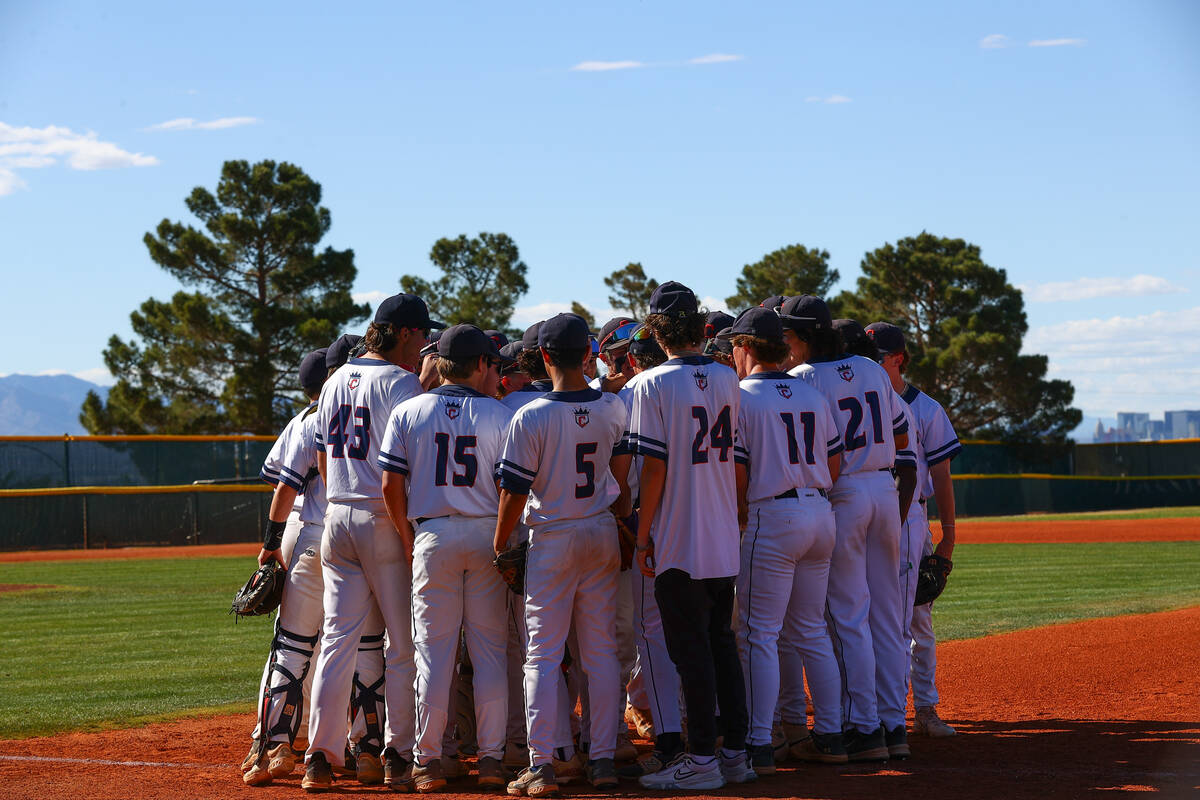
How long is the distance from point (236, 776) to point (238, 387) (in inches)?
1433

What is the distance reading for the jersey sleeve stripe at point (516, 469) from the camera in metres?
5.11

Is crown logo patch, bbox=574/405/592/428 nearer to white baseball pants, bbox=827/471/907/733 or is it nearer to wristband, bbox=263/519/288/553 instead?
white baseball pants, bbox=827/471/907/733

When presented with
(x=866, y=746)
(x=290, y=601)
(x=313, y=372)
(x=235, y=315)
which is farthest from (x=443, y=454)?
(x=235, y=315)

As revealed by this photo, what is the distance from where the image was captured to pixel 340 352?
20.6ft

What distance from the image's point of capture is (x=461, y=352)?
17.7 feet

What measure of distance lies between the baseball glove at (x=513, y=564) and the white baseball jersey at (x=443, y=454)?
0.66 ft

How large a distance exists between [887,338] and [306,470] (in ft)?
10.8

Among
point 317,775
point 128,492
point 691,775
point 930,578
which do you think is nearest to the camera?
point 691,775

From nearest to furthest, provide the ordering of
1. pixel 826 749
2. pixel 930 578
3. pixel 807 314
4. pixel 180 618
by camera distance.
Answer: pixel 826 749 < pixel 807 314 < pixel 930 578 < pixel 180 618

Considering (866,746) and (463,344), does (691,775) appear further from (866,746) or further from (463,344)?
(463,344)

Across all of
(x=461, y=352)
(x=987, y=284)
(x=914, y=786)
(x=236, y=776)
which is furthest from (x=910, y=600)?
(x=987, y=284)

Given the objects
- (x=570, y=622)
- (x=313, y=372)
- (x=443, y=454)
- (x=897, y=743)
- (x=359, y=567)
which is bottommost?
(x=897, y=743)

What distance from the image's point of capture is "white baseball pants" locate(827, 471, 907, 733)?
18.7ft

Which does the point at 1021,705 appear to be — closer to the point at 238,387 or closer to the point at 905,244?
the point at 238,387
